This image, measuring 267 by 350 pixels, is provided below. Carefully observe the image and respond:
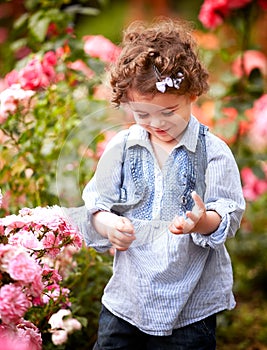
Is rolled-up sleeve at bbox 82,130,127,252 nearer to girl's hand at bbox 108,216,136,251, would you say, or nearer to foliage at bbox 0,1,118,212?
girl's hand at bbox 108,216,136,251

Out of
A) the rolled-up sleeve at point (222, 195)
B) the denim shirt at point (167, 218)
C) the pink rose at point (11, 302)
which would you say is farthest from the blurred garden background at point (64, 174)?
the rolled-up sleeve at point (222, 195)

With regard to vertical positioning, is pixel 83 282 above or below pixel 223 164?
below

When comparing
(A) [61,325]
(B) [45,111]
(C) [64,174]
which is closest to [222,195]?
(C) [64,174]

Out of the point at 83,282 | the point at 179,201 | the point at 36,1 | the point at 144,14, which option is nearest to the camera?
the point at 179,201

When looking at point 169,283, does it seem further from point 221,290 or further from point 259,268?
point 259,268

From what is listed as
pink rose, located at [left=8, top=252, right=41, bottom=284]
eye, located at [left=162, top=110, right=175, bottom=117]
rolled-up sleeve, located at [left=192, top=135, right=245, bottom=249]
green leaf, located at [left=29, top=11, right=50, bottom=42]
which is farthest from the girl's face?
green leaf, located at [left=29, top=11, right=50, bottom=42]

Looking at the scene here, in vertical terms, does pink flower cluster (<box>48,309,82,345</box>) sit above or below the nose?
below

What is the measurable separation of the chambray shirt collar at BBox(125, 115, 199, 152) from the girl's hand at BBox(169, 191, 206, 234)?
0.19 m

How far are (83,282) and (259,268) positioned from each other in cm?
151

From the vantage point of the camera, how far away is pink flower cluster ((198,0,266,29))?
350 centimetres

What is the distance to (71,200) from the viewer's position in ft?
6.64

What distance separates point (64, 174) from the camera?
88.1 inches

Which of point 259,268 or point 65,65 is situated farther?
point 259,268

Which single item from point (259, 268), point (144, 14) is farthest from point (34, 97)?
point (144, 14)
